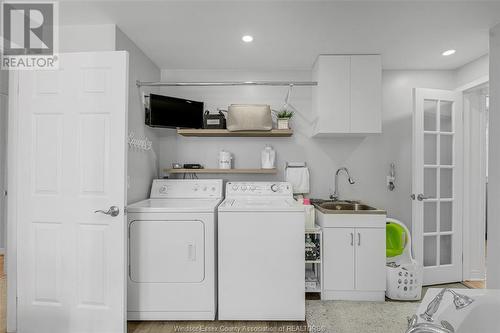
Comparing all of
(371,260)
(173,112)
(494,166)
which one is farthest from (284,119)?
(494,166)

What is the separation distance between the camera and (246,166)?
10.9 ft

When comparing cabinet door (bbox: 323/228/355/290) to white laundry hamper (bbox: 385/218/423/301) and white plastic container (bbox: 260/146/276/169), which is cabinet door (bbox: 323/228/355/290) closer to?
white laundry hamper (bbox: 385/218/423/301)

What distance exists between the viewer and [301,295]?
228 cm

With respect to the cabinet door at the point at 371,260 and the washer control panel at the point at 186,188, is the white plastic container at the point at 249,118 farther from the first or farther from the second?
the cabinet door at the point at 371,260

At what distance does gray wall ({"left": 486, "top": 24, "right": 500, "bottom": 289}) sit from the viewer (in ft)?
7.30

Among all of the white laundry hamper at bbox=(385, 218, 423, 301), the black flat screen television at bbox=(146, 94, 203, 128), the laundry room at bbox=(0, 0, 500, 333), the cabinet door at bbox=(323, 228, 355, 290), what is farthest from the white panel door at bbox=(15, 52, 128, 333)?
the white laundry hamper at bbox=(385, 218, 423, 301)

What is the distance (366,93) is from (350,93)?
0.15 m

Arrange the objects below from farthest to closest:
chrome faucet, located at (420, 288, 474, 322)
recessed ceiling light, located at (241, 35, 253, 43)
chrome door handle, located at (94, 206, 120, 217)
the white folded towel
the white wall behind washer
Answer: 1. the white wall behind washer
2. the white folded towel
3. recessed ceiling light, located at (241, 35, 253, 43)
4. chrome door handle, located at (94, 206, 120, 217)
5. chrome faucet, located at (420, 288, 474, 322)

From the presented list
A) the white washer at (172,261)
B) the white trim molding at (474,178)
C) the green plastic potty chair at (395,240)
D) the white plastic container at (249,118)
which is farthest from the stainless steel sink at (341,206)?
the white washer at (172,261)

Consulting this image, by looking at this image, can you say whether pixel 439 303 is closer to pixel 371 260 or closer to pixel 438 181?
pixel 371 260

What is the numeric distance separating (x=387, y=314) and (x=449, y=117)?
2183mm

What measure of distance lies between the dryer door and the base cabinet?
3.93 ft

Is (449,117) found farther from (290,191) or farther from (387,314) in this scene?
(387,314)

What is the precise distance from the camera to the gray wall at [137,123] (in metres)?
2.53
